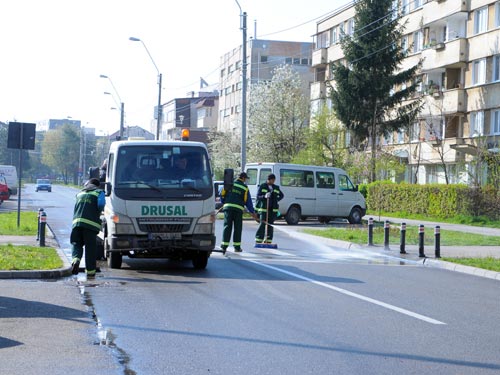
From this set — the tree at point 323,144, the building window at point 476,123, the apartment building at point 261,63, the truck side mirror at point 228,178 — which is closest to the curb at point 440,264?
the truck side mirror at point 228,178

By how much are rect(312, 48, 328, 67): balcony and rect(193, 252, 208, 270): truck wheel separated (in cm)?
5320

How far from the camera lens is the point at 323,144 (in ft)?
161

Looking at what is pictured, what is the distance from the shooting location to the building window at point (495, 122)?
4475 centimetres

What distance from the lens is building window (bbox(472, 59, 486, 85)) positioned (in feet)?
151

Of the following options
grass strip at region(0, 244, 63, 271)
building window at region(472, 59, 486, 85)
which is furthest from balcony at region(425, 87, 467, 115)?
grass strip at region(0, 244, 63, 271)

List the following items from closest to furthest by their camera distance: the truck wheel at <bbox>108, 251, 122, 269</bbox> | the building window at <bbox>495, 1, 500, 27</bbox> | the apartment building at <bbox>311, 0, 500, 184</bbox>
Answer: the truck wheel at <bbox>108, 251, 122, 269</bbox> → the building window at <bbox>495, 1, 500, 27</bbox> → the apartment building at <bbox>311, 0, 500, 184</bbox>

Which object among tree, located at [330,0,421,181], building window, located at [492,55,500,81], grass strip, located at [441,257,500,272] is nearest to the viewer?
grass strip, located at [441,257,500,272]

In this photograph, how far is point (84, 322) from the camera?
9422 mm

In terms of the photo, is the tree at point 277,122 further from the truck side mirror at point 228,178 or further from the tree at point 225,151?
the truck side mirror at point 228,178

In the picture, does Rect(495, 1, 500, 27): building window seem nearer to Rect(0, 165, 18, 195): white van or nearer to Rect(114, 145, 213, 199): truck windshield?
Rect(114, 145, 213, 199): truck windshield

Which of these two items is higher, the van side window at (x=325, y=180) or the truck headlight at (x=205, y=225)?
the van side window at (x=325, y=180)

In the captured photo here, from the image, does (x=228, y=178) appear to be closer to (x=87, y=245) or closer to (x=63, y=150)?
(x=87, y=245)

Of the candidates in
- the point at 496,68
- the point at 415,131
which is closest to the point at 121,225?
the point at 496,68

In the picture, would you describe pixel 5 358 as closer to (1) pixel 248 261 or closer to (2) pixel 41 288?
(2) pixel 41 288
